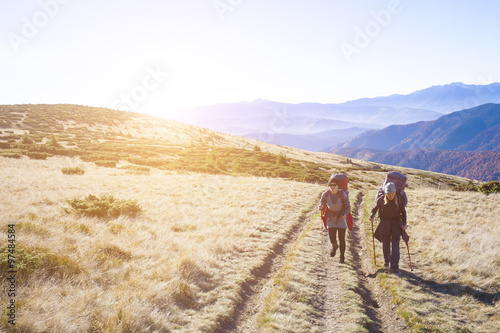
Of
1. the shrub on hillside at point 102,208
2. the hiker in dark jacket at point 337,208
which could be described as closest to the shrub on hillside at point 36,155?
the shrub on hillside at point 102,208

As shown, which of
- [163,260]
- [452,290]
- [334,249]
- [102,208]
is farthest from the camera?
[102,208]

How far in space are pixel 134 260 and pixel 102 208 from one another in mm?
5133

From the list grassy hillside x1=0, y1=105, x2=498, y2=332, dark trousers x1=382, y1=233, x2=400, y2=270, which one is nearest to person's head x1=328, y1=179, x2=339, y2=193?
dark trousers x1=382, y1=233, x2=400, y2=270

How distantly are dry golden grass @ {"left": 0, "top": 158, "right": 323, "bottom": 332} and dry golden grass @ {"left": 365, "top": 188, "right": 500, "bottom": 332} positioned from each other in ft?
14.7

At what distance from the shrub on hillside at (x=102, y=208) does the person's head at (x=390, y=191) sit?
10.7 metres

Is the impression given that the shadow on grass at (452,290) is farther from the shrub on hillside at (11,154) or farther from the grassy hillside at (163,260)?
the shrub on hillside at (11,154)

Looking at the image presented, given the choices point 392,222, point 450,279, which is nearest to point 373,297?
point 392,222

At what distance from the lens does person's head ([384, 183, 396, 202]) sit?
8586 mm

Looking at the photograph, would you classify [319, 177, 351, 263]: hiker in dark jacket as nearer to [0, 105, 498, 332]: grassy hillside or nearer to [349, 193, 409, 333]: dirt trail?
[349, 193, 409, 333]: dirt trail

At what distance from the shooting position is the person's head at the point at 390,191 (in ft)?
28.2

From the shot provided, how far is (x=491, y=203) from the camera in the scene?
20016mm

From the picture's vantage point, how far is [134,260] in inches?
305

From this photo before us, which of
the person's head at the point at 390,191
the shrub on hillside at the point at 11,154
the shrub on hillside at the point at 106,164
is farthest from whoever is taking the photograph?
the shrub on hillside at the point at 106,164

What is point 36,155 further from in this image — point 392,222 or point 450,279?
point 450,279
